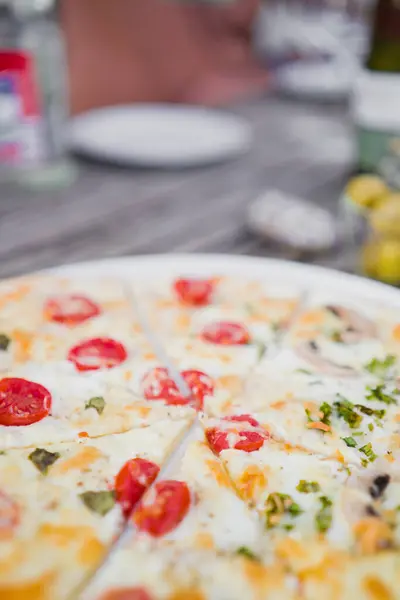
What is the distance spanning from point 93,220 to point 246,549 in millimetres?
966

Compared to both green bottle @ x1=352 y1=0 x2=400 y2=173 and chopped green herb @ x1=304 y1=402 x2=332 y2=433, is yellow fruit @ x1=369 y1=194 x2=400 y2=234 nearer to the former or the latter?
green bottle @ x1=352 y1=0 x2=400 y2=173

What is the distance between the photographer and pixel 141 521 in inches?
26.9

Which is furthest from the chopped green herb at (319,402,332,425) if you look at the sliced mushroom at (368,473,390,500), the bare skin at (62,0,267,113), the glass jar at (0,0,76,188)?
the bare skin at (62,0,267,113)

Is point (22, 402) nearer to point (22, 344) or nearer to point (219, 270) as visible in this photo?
point (22, 344)

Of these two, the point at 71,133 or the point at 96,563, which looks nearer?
the point at 96,563

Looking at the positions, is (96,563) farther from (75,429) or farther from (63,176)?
(63,176)

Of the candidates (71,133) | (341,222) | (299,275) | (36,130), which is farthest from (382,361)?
(71,133)

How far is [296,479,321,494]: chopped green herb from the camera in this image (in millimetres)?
723

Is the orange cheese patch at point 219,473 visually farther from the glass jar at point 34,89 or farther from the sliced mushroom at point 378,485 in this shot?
the glass jar at point 34,89

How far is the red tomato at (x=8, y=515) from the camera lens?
2.15 ft

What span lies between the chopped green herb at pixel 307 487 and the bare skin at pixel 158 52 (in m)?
1.94

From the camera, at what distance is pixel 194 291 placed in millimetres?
1076

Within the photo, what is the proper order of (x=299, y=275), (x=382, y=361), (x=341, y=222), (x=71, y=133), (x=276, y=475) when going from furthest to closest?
(x=71, y=133)
(x=341, y=222)
(x=299, y=275)
(x=382, y=361)
(x=276, y=475)

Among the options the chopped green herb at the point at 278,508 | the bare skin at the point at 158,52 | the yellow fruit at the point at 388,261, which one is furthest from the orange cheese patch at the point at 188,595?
the bare skin at the point at 158,52
